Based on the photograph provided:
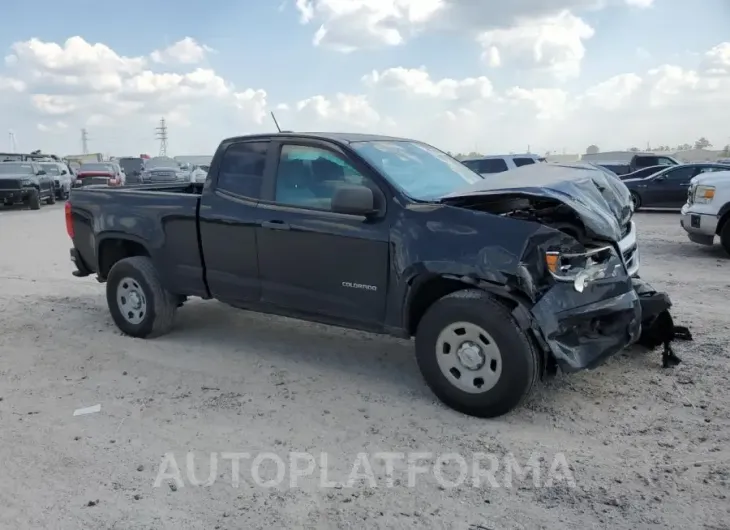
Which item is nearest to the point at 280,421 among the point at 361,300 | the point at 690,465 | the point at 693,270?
the point at 361,300

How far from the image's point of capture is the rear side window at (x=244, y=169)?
5.40 metres

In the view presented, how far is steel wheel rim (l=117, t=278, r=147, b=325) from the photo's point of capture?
6.13 meters

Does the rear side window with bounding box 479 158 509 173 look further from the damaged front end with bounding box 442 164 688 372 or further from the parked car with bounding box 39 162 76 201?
the parked car with bounding box 39 162 76 201

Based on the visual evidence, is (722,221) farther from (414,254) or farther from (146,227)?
(146,227)

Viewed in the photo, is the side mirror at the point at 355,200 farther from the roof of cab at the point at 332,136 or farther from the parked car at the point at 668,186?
the parked car at the point at 668,186

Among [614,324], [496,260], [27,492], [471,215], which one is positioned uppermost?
[471,215]

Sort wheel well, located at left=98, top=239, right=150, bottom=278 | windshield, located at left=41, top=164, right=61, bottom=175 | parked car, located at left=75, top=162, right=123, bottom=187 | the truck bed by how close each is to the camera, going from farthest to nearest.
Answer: parked car, located at left=75, top=162, right=123, bottom=187
windshield, located at left=41, top=164, right=61, bottom=175
wheel well, located at left=98, top=239, right=150, bottom=278
the truck bed

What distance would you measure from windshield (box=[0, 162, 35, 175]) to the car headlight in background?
72.4 feet

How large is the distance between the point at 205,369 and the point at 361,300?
59.8 inches

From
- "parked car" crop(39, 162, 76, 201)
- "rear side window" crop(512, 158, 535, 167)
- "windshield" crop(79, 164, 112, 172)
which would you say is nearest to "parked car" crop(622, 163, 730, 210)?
"rear side window" crop(512, 158, 535, 167)

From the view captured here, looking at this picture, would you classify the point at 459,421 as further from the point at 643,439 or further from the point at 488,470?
the point at 643,439

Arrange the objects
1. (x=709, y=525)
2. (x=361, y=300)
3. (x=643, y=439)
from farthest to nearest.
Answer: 1. (x=361, y=300)
2. (x=643, y=439)
3. (x=709, y=525)

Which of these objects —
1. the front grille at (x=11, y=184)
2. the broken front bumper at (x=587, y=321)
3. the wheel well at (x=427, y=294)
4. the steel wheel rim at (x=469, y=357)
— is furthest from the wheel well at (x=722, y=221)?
the front grille at (x=11, y=184)

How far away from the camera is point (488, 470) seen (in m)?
3.59
